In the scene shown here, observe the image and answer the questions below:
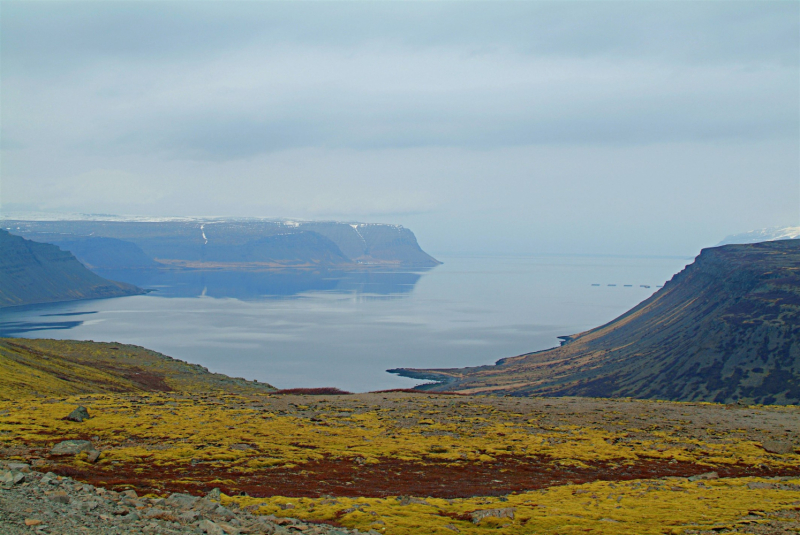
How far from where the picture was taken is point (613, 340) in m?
158

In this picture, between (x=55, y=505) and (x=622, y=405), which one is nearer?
(x=55, y=505)

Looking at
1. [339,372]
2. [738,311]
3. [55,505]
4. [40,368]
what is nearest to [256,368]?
[339,372]

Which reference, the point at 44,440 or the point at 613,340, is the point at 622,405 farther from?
the point at 613,340

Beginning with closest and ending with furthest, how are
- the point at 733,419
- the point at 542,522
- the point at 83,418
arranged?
the point at 542,522
the point at 83,418
the point at 733,419

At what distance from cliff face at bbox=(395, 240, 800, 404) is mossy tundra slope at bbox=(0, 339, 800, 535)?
1535 inches

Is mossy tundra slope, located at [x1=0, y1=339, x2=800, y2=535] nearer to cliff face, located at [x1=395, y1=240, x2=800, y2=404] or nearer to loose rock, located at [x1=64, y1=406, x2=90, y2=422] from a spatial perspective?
loose rock, located at [x1=64, y1=406, x2=90, y2=422]

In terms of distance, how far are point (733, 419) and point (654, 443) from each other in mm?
16562

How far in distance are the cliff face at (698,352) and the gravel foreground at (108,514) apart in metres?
92.8

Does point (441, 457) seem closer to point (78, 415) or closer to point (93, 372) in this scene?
point (78, 415)

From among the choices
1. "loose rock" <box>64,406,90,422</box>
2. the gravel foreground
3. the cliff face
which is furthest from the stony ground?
the cliff face

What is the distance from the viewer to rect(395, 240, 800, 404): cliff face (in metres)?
99.5

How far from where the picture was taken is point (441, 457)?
38125mm

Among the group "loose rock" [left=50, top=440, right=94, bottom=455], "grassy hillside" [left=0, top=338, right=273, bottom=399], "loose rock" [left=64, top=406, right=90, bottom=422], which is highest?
"loose rock" [left=50, top=440, right=94, bottom=455]

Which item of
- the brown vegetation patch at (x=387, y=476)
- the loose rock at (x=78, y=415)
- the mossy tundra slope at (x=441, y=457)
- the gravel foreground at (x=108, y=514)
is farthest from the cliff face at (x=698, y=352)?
the gravel foreground at (x=108, y=514)
